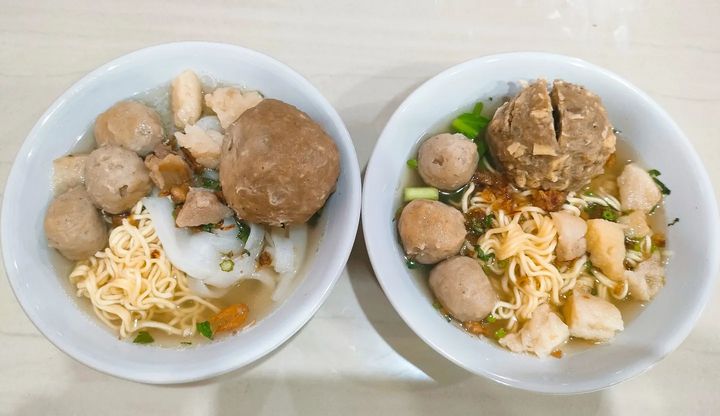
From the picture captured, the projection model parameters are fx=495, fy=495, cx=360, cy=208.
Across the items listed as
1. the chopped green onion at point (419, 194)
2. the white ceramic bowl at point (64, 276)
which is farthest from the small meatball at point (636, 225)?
the white ceramic bowl at point (64, 276)

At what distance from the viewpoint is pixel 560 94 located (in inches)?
66.1

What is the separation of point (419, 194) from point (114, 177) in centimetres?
107

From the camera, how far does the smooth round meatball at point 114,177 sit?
166 centimetres

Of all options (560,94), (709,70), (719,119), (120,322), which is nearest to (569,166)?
(560,94)

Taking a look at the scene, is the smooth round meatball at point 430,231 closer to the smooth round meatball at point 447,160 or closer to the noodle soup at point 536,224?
the noodle soup at point 536,224

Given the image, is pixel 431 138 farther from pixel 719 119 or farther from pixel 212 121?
pixel 719 119

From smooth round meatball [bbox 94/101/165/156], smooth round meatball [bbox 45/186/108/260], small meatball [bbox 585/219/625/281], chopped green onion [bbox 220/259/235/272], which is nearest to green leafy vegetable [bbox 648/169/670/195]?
small meatball [bbox 585/219/625/281]

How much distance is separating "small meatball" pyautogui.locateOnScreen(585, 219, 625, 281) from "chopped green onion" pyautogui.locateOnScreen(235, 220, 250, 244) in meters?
1.26

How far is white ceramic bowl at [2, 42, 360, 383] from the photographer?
1.49m

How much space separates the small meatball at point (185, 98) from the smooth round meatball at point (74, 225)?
43cm

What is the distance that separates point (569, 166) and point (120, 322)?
166 centimetres

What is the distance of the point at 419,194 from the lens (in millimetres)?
1870

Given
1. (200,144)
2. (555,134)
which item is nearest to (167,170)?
(200,144)

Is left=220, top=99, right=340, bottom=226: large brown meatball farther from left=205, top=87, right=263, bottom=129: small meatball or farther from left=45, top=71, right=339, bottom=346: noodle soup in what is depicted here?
left=205, top=87, right=263, bottom=129: small meatball
